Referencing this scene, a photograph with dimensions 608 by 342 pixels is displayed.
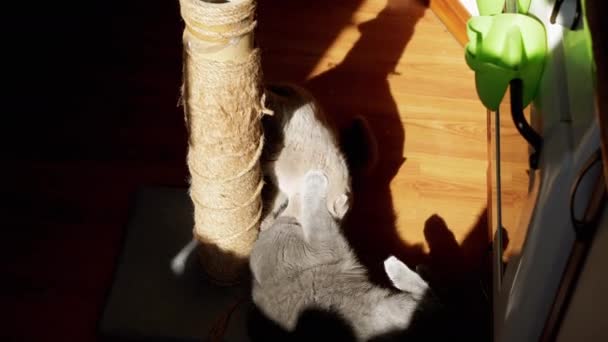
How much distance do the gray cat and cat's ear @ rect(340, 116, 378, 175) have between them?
0.77 ft

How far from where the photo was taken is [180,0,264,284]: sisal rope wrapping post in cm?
96

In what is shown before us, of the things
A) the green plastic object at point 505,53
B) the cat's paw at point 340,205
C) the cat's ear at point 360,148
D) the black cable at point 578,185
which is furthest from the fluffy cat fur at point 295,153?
the black cable at point 578,185

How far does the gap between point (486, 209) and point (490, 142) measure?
21 centimetres

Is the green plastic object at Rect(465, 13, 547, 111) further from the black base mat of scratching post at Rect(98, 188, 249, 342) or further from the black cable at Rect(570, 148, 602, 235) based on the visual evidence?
the black base mat of scratching post at Rect(98, 188, 249, 342)

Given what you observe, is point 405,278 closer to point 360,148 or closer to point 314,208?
point 314,208

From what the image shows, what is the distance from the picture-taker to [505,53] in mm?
1160

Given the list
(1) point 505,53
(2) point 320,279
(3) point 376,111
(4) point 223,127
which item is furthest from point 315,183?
(3) point 376,111

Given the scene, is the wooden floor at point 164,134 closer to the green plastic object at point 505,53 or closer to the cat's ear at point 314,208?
the cat's ear at point 314,208

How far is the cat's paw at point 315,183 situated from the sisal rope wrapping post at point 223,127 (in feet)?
0.36

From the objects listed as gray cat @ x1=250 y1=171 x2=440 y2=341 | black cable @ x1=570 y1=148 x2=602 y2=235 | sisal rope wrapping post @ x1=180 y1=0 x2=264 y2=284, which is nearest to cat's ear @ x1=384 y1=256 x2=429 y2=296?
gray cat @ x1=250 y1=171 x2=440 y2=341

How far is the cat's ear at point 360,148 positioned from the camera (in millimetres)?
1564

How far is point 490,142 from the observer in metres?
1.76

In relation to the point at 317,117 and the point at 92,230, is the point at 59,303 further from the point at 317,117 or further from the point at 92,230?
the point at 317,117

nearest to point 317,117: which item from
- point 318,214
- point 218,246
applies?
point 318,214
